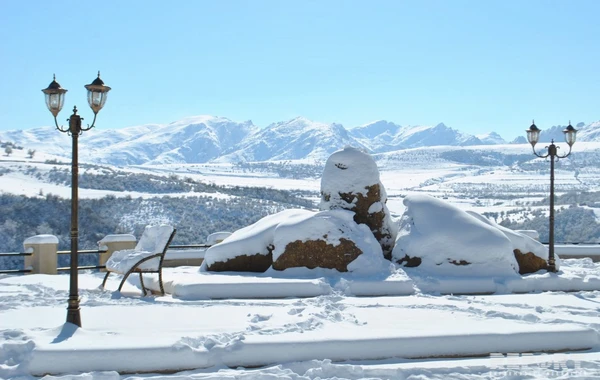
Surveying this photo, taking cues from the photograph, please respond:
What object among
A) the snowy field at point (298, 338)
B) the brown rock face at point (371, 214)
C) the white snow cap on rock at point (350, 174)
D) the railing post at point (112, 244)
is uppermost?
the white snow cap on rock at point (350, 174)

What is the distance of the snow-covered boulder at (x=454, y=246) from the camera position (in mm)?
11898

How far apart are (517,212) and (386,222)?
92.7ft

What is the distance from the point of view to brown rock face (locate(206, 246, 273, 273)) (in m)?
12.3

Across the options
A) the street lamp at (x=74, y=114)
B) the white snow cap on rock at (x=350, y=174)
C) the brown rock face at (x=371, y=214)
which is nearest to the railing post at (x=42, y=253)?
the white snow cap on rock at (x=350, y=174)

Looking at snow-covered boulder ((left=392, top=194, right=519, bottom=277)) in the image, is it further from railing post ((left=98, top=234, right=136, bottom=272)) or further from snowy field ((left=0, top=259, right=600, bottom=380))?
railing post ((left=98, top=234, right=136, bottom=272))

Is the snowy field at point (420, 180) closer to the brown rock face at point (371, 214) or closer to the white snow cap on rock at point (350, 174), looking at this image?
the brown rock face at point (371, 214)

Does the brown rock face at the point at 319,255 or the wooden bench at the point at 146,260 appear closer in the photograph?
the wooden bench at the point at 146,260

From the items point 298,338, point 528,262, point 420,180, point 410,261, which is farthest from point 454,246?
point 420,180

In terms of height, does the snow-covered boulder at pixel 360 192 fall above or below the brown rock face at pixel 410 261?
above

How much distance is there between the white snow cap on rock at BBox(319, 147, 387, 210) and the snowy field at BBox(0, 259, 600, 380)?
330 cm

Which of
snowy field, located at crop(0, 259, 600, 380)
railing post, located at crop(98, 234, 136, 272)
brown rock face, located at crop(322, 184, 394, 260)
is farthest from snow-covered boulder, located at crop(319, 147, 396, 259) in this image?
railing post, located at crop(98, 234, 136, 272)

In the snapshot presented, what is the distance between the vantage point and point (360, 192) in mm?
12930

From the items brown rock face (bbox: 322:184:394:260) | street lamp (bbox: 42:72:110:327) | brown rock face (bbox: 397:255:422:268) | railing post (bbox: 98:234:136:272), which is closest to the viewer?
street lamp (bbox: 42:72:110:327)

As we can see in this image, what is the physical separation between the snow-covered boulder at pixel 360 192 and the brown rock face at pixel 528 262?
2.46m
